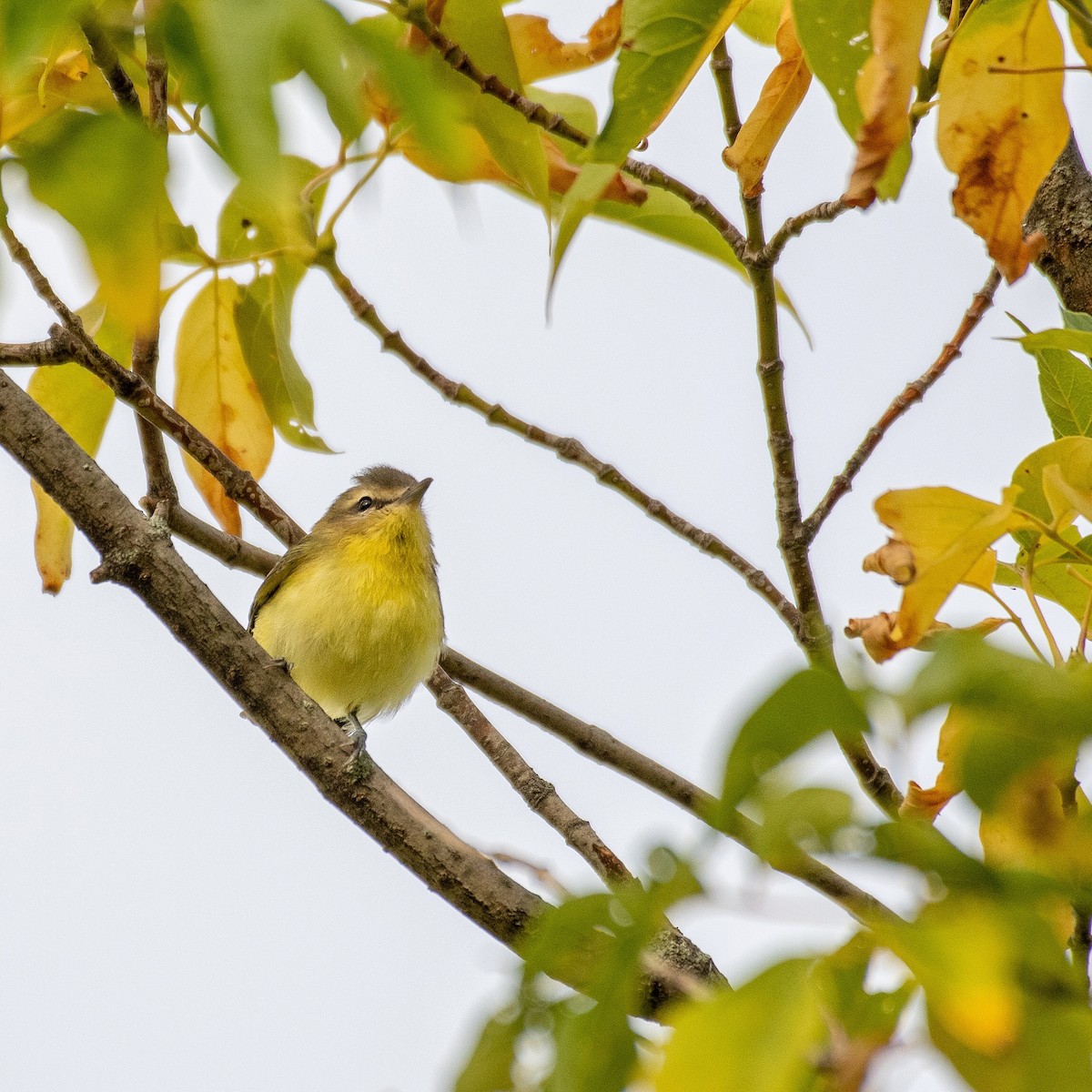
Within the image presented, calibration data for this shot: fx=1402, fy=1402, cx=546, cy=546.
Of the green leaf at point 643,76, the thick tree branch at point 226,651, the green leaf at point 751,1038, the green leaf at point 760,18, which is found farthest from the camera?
the green leaf at point 760,18

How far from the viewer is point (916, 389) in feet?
9.41

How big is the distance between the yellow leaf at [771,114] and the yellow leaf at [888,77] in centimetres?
69

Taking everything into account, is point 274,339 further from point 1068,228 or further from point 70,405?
point 1068,228

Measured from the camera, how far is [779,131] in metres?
2.17

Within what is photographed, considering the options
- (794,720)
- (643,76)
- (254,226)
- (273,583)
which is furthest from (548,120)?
(273,583)

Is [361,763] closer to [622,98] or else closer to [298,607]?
[622,98]

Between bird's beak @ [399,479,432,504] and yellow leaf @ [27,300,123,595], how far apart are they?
9.20 feet

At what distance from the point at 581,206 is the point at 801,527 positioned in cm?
119

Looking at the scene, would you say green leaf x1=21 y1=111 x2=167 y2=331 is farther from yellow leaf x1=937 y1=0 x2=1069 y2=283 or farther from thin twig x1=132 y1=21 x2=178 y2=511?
thin twig x1=132 y1=21 x2=178 y2=511

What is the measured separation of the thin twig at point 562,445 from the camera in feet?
9.52

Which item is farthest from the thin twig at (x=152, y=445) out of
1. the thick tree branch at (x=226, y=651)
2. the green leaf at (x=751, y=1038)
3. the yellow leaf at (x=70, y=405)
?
the green leaf at (x=751, y=1038)

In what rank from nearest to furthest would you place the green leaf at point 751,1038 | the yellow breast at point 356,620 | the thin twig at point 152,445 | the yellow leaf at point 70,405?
the green leaf at point 751,1038, the yellow leaf at point 70,405, the thin twig at point 152,445, the yellow breast at point 356,620

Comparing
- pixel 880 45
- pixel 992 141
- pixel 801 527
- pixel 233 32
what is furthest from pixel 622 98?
pixel 801 527

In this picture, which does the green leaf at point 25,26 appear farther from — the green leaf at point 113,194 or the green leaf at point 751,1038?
the green leaf at point 751,1038
